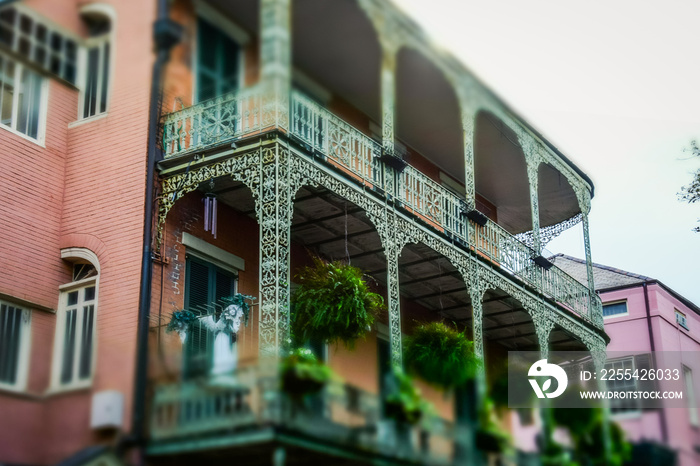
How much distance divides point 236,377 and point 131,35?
5642 mm

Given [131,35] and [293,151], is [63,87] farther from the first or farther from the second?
[293,151]

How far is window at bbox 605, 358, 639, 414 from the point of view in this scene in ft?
74.7

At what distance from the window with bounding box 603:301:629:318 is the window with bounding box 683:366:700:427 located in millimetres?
2330

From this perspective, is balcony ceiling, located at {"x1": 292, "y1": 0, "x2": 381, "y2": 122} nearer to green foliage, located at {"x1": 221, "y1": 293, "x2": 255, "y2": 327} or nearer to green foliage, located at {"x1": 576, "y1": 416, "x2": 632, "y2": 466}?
green foliage, located at {"x1": 221, "y1": 293, "x2": 255, "y2": 327}

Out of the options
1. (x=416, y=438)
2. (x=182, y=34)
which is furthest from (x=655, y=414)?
(x=182, y=34)

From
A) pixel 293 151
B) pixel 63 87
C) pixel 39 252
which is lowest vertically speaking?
pixel 39 252

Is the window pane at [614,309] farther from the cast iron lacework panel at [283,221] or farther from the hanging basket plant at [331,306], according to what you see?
the hanging basket plant at [331,306]

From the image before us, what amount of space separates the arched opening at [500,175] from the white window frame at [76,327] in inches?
326

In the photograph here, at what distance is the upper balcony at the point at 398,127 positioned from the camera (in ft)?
44.7

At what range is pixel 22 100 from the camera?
47.5 ft

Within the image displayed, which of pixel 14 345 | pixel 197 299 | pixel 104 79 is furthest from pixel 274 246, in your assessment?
pixel 104 79

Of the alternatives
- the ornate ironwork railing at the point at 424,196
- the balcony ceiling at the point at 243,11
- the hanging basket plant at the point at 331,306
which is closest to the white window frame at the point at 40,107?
the balcony ceiling at the point at 243,11

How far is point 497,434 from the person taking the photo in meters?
13.5

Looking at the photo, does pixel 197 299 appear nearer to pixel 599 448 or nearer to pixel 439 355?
pixel 439 355
